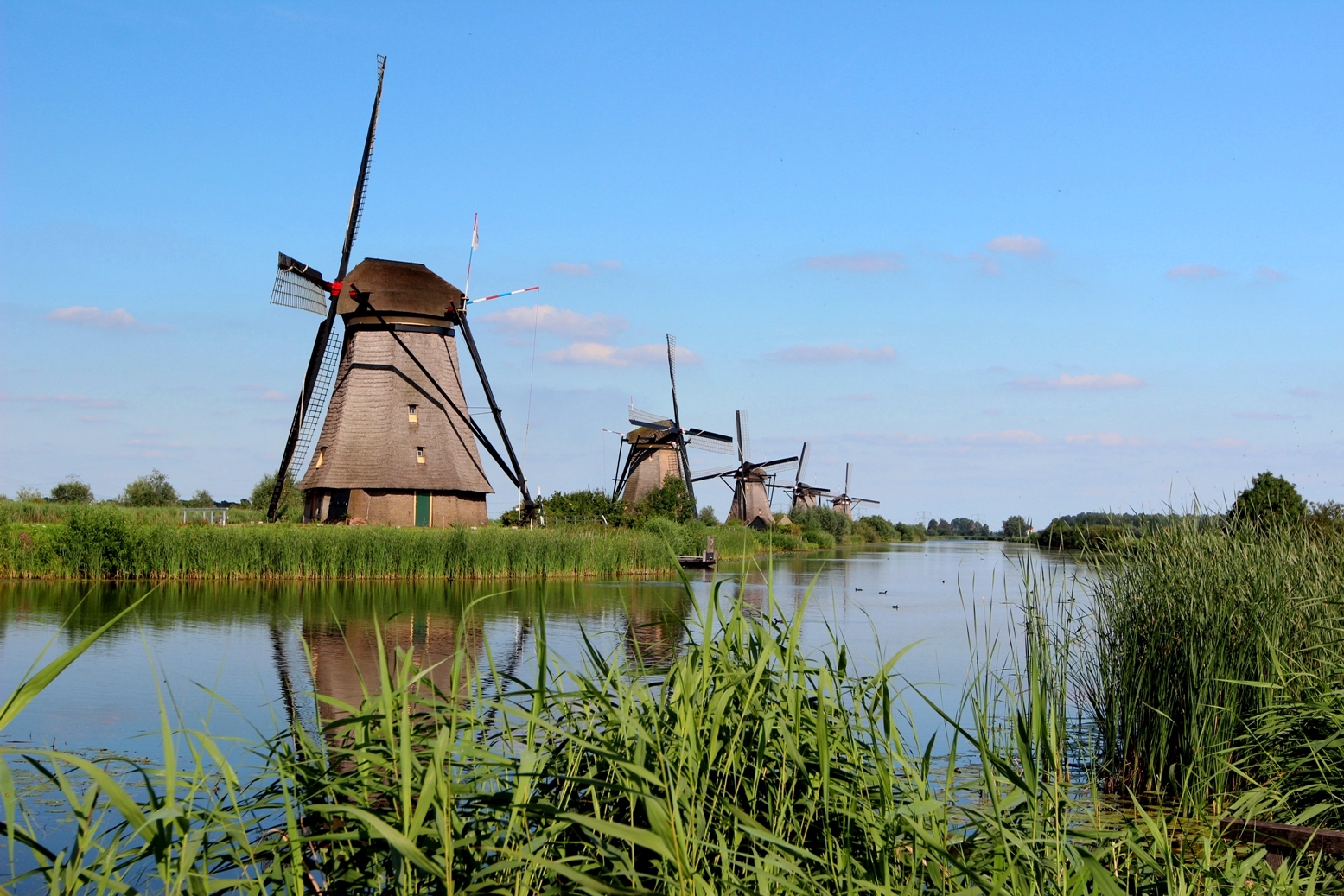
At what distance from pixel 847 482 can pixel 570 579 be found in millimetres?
51554

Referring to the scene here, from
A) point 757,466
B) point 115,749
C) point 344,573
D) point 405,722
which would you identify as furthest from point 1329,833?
point 757,466

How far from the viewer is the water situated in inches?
271

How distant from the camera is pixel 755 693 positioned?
3.01 metres

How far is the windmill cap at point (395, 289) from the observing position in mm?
23719

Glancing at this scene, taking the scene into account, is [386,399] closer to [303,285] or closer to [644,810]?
[303,285]

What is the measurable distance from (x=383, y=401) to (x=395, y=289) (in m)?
2.63

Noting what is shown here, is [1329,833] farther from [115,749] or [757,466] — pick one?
[757,466]

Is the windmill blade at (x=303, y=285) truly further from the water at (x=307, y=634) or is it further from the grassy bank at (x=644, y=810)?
the grassy bank at (x=644, y=810)

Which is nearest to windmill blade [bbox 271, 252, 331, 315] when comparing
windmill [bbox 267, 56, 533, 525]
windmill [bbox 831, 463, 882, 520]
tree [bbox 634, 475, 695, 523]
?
windmill [bbox 267, 56, 533, 525]

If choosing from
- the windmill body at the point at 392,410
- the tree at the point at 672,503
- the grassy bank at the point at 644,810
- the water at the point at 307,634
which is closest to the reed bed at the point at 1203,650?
the water at the point at 307,634

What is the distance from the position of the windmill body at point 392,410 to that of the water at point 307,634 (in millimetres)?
4383

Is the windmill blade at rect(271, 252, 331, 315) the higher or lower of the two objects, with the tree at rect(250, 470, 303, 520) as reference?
higher

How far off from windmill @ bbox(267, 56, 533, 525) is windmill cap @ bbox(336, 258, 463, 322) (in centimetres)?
2

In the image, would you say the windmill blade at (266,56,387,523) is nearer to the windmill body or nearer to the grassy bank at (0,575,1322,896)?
the windmill body
